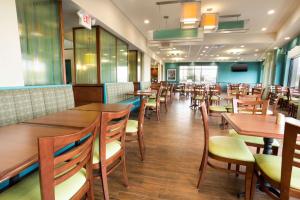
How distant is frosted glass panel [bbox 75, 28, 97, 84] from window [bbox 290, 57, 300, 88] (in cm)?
834

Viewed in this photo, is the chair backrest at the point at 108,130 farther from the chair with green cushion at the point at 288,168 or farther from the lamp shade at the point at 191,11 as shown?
the lamp shade at the point at 191,11

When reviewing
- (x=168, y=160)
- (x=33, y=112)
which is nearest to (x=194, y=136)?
(x=168, y=160)

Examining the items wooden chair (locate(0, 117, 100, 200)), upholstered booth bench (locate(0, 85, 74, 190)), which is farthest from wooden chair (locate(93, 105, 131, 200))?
upholstered booth bench (locate(0, 85, 74, 190))

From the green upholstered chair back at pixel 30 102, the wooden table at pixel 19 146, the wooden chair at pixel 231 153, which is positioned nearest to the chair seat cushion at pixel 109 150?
the wooden table at pixel 19 146

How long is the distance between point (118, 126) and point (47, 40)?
2.50 meters

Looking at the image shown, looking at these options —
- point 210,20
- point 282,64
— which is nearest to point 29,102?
point 210,20

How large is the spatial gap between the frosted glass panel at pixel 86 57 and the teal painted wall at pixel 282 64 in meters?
8.30

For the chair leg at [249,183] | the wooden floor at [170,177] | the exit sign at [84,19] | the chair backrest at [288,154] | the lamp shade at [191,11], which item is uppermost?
the lamp shade at [191,11]

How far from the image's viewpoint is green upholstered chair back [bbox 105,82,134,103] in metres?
4.58

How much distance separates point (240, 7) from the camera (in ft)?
Result: 16.6

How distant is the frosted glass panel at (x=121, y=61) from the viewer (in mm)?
6141

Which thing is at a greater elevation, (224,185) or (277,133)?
(277,133)

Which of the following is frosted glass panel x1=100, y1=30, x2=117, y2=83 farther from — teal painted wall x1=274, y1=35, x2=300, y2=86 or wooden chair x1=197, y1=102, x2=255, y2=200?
teal painted wall x1=274, y1=35, x2=300, y2=86

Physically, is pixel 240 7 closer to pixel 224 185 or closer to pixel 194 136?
pixel 194 136
